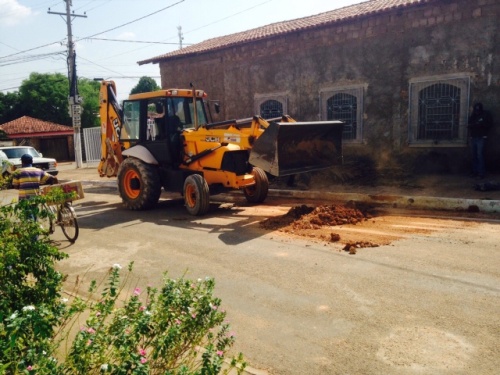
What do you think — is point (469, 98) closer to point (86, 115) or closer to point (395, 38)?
point (395, 38)

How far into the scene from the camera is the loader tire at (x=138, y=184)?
9.72 metres

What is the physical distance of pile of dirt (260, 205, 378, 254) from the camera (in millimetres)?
7220

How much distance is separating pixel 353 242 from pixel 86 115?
4231cm

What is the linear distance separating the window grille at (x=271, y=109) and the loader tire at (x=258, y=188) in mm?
5695

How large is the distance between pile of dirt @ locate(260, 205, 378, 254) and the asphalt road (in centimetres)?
34

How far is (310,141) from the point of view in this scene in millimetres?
8953

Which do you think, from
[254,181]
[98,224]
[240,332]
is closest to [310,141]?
[254,181]

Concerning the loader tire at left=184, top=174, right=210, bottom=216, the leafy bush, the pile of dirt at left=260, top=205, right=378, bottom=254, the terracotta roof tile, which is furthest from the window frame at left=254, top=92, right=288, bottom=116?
the terracotta roof tile

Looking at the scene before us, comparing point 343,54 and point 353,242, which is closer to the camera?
point 353,242

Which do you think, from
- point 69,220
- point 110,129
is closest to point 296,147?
point 69,220

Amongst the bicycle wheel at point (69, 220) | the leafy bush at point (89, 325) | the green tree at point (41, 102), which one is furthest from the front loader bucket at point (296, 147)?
the green tree at point (41, 102)

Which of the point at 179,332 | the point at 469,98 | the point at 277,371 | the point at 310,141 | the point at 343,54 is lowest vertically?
the point at 277,371

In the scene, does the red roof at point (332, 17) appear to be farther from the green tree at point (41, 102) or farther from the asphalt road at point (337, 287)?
the green tree at point (41, 102)

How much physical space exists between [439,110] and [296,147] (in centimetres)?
544
